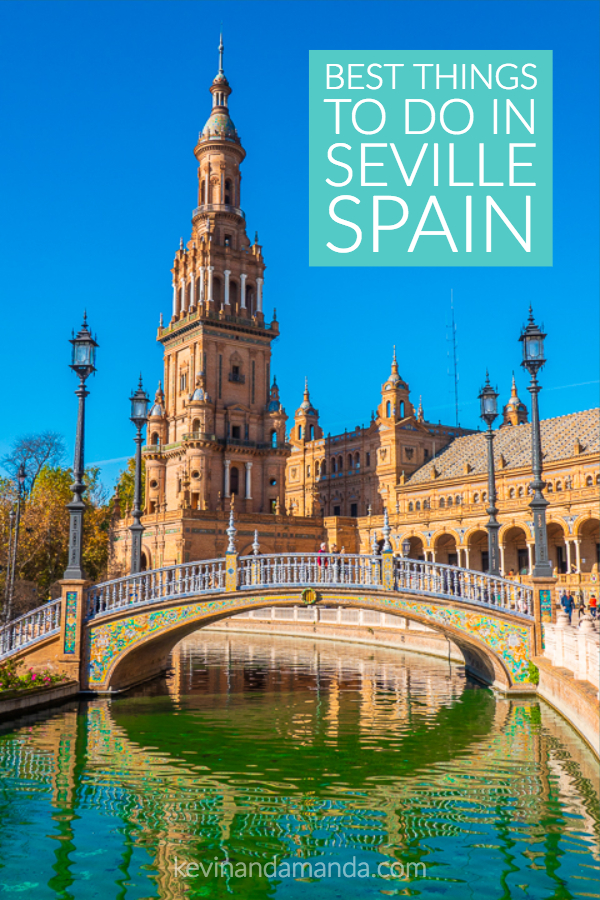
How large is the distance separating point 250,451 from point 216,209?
2042cm

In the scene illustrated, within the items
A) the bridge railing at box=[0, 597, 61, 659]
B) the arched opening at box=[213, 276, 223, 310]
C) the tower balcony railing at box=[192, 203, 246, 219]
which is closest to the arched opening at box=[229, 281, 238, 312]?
the arched opening at box=[213, 276, 223, 310]

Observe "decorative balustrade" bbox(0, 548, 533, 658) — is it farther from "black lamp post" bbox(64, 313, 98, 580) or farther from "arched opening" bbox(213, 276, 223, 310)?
"arched opening" bbox(213, 276, 223, 310)

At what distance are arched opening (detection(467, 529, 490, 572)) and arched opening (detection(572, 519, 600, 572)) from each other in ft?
27.3

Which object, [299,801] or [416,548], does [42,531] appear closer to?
[416,548]

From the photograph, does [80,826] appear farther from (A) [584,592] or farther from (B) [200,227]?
(B) [200,227]

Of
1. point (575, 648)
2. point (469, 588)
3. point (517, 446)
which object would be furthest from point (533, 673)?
point (517, 446)

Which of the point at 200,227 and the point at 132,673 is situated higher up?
the point at 200,227

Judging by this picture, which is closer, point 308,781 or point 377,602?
point 308,781

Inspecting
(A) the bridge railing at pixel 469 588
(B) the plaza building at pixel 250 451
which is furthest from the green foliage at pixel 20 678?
(B) the plaza building at pixel 250 451

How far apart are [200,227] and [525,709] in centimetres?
5535

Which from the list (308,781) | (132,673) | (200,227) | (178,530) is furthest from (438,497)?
(308,781)

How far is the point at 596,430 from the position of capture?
5225 centimetres

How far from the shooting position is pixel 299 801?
1148 centimetres

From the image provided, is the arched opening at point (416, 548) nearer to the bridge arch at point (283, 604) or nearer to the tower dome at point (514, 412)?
the tower dome at point (514, 412)
